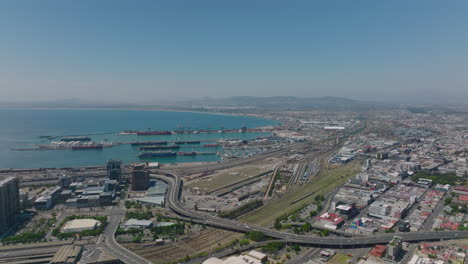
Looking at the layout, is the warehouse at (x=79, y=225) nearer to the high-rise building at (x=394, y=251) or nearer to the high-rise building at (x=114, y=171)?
the high-rise building at (x=114, y=171)

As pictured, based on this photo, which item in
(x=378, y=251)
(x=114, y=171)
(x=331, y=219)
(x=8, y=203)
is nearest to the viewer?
(x=378, y=251)

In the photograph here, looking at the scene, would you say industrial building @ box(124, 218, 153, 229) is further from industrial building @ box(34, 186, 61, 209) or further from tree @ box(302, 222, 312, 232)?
tree @ box(302, 222, 312, 232)

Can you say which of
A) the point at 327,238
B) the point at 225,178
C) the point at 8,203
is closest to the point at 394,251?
the point at 327,238

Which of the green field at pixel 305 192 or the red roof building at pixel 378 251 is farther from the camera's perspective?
the green field at pixel 305 192

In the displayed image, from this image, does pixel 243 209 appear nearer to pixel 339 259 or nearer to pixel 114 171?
pixel 339 259

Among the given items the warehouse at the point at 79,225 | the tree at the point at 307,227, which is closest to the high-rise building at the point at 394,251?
the tree at the point at 307,227

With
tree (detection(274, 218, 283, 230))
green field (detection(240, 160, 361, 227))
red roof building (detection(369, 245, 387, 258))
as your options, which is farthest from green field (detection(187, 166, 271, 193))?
red roof building (detection(369, 245, 387, 258))
